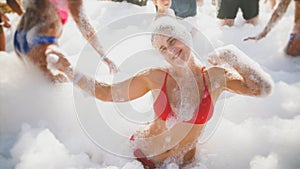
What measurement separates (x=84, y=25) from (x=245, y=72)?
5.39 ft

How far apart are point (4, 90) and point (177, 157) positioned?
180 centimetres

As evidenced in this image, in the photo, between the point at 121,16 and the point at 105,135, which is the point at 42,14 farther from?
the point at 121,16

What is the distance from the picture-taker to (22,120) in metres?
3.15

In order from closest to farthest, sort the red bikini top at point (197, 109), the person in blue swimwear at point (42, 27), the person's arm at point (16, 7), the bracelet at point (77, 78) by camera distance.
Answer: the bracelet at point (77, 78) → the red bikini top at point (197, 109) → the person in blue swimwear at point (42, 27) → the person's arm at point (16, 7)

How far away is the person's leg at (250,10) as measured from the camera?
5060mm

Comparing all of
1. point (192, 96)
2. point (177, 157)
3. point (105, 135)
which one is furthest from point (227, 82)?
point (105, 135)

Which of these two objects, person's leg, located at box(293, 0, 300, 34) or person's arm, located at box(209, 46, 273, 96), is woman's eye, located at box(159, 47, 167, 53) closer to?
person's arm, located at box(209, 46, 273, 96)

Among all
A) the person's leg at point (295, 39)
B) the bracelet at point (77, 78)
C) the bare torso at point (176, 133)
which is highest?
the bracelet at point (77, 78)

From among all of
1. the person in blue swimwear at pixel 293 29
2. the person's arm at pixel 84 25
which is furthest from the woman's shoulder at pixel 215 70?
the person in blue swimwear at pixel 293 29

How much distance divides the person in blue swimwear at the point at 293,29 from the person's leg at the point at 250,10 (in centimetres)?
106

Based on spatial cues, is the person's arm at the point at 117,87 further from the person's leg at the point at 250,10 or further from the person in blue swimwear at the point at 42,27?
the person's leg at the point at 250,10

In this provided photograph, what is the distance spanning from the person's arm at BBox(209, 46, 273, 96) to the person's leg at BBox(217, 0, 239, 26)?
119 inches

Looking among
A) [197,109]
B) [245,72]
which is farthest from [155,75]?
[245,72]

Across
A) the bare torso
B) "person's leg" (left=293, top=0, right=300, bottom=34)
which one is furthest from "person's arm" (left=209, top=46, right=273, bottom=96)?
"person's leg" (left=293, top=0, right=300, bottom=34)
